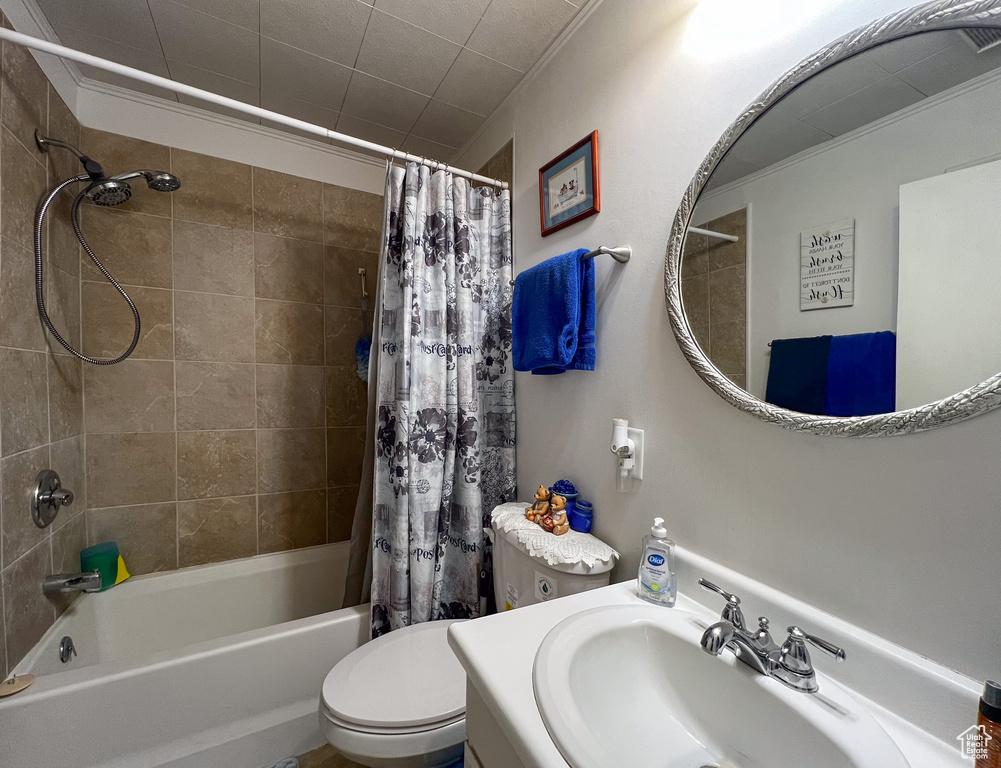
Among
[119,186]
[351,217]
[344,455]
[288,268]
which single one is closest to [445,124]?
[351,217]

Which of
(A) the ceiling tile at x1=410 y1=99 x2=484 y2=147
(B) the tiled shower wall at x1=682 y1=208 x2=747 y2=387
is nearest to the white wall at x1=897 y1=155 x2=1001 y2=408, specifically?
(B) the tiled shower wall at x1=682 y1=208 x2=747 y2=387

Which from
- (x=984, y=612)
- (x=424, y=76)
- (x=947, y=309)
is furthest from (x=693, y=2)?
(x=984, y=612)

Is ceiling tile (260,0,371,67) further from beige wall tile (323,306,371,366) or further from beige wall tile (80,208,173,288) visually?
beige wall tile (323,306,371,366)

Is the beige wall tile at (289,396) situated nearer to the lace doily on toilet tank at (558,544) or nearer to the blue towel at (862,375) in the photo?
the lace doily on toilet tank at (558,544)

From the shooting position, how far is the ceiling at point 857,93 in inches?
21.7

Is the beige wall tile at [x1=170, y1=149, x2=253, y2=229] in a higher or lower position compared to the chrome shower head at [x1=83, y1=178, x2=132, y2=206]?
higher

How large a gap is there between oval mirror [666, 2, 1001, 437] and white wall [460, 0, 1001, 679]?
0.17 feet

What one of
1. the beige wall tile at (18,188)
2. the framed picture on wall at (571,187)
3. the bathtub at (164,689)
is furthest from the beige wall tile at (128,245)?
the framed picture on wall at (571,187)

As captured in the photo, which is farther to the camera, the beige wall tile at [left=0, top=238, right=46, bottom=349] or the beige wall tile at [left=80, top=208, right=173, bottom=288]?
the beige wall tile at [left=80, top=208, right=173, bottom=288]

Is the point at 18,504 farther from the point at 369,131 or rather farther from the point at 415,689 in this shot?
the point at 369,131

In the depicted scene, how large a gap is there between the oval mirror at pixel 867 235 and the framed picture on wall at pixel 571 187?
397 mm

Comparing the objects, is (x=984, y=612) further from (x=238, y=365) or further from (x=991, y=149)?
(x=238, y=365)

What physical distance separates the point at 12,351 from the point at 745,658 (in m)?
1.90

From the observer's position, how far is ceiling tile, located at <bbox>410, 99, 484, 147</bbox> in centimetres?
167
